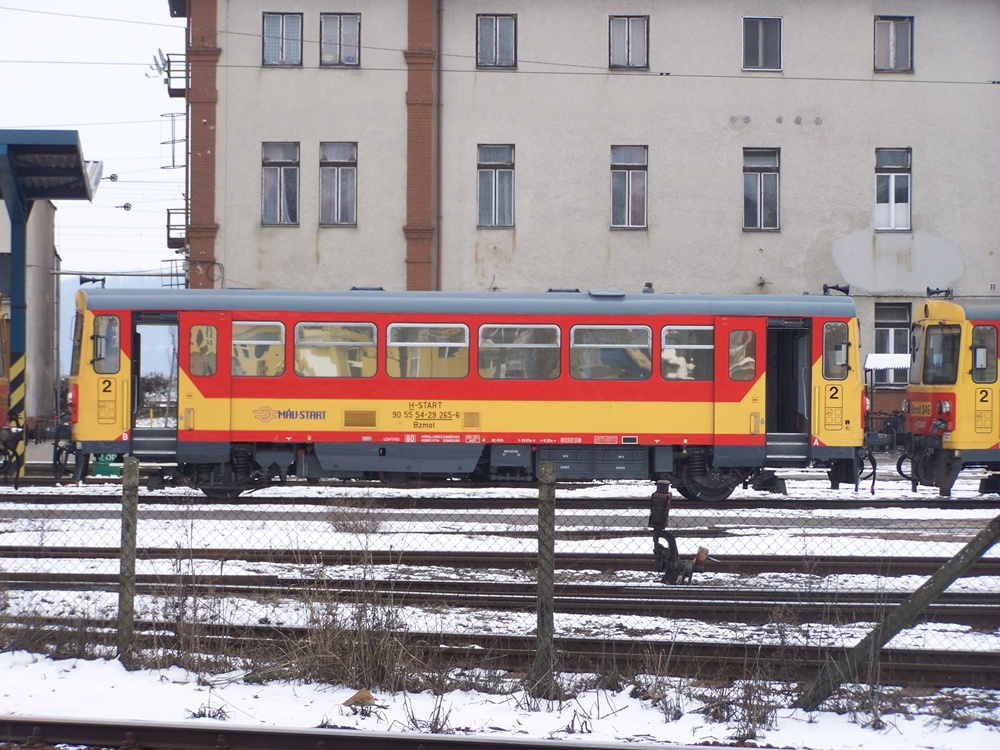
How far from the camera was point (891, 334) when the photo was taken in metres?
24.6

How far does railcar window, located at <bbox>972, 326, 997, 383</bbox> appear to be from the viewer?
1559 centimetres

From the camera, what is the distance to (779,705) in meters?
6.02

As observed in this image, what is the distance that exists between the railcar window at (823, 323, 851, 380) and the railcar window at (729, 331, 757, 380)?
114 centimetres

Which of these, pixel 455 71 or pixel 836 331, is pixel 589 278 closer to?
pixel 455 71

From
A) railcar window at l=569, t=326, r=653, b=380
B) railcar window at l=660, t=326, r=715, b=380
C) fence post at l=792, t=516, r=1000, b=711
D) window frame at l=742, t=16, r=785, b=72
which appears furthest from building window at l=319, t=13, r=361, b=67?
A: fence post at l=792, t=516, r=1000, b=711

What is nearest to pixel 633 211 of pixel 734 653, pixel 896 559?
pixel 896 559

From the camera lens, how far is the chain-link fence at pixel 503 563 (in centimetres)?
778

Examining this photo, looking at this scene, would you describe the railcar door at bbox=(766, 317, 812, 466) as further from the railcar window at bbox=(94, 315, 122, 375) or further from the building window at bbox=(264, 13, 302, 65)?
the building window at bbox=(264, 13, 302, 65)

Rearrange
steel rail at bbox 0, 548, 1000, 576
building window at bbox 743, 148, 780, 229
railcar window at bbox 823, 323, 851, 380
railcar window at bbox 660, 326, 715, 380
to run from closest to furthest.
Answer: steel rail at bbox 0, 548, 1000, 576, railcar window at bbox 660, 326, 715, 380, railcar window at bbox 823, 323, 851, 380, building window at bbox 743, 148, 780, 229

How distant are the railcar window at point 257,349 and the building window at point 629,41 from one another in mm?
13926

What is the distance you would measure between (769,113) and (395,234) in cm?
1019

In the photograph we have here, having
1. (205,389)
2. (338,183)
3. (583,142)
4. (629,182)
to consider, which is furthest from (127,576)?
(629,182)

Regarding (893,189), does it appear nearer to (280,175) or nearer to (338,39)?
(338,39)

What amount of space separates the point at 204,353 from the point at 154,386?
3.45 feet
